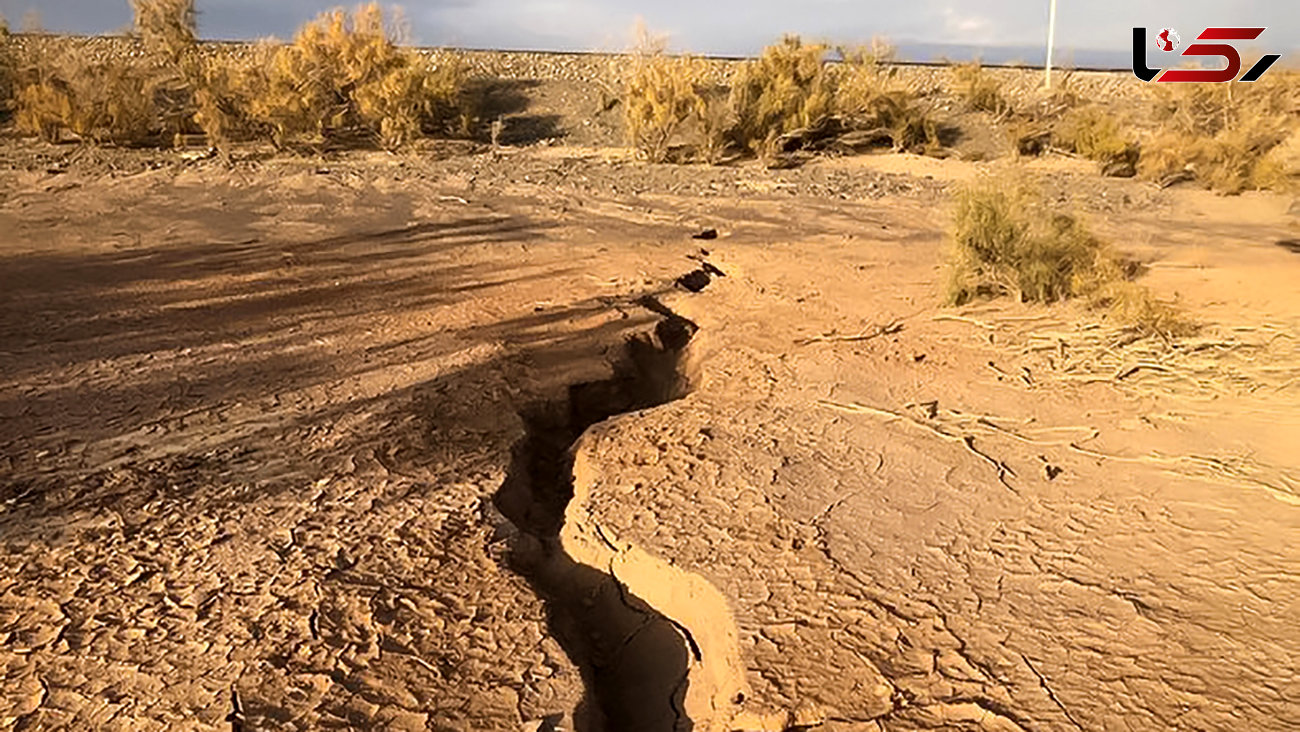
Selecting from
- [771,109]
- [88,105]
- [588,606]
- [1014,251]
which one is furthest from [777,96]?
[588,606]

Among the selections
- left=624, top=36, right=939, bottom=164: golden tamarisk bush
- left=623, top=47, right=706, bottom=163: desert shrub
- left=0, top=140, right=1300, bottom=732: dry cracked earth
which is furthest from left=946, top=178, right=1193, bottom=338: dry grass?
left=623, top=47, right=706, bottom=163: desert shrub

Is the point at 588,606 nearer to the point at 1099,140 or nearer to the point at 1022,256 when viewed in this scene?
the point at 1022,256

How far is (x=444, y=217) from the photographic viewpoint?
45.5 ft

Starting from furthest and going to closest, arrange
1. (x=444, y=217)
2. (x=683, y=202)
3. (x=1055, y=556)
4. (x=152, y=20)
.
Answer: (x=152, y=20)
(x=683, y=202)
(x=444, y=217)
(x=1055, y=556)

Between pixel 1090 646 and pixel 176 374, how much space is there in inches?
235

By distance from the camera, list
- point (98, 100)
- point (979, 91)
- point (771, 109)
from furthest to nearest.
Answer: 1. point (979, 91)
2. point (771, 109)
3. point (98, 100)

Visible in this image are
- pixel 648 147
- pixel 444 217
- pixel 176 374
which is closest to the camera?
pixel 176 374

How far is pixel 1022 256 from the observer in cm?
965

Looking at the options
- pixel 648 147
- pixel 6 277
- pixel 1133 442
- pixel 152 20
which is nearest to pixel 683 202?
pixel 648 147

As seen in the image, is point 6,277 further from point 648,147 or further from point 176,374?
point 648,147

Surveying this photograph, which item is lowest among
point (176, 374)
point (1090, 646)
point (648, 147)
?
point (1090, 646)

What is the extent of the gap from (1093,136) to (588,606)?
1921cm

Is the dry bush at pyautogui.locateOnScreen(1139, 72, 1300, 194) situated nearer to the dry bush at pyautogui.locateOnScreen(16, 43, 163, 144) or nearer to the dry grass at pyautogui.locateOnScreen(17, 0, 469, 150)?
the dry grass at pyautogui.locateOnScreen(17, 0, 469, 150)

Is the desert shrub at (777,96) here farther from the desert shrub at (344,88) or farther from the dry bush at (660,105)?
the desert shrub at (344,88)
